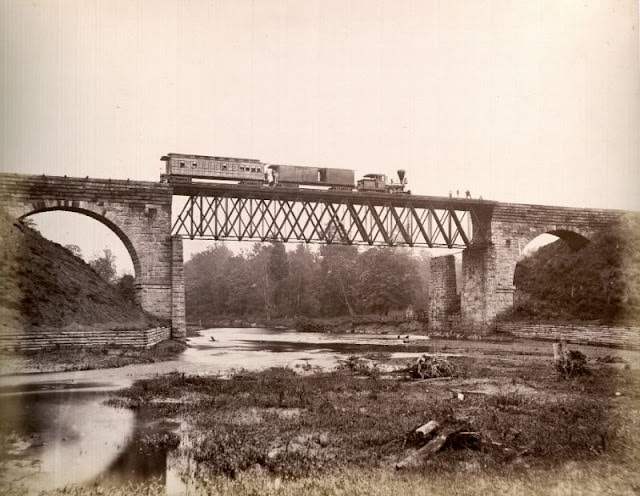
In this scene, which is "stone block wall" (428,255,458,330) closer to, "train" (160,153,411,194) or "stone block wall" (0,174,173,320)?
"train" (160,153,411,194)

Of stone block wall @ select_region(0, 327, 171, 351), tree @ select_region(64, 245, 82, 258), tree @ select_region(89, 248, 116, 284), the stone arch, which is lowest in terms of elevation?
stone block wall @ select_region(0, 327, 171, 351)

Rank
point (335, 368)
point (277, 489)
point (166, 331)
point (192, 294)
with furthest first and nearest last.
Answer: point (192, 294), point (166, 331), point (335, 368), point (277, 489)

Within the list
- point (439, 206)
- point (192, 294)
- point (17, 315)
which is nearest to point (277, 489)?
point (17, 315)

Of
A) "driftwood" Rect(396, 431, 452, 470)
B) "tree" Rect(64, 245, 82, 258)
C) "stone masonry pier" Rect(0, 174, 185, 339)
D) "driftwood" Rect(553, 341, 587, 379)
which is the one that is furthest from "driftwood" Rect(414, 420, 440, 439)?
"tree" Rect(64, 245, 82, 258)

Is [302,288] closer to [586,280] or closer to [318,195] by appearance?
[318,195]

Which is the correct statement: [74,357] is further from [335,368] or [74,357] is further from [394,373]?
[394,373]

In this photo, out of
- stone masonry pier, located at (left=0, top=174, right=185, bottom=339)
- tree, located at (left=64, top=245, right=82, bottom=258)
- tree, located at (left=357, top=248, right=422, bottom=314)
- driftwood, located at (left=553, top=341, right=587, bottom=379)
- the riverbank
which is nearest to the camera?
the riverbank
